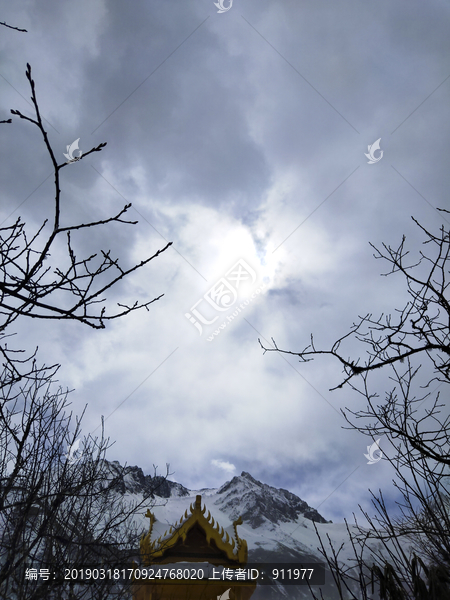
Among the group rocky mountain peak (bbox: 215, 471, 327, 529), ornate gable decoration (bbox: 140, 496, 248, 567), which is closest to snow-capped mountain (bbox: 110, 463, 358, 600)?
rocky mountain peak (bbox: 215, 471, 327, 529)

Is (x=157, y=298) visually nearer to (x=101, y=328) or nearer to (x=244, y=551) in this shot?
(x=101, y=328)

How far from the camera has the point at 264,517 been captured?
339 feet

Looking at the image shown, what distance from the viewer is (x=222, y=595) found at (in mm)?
8594

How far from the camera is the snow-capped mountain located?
269 feet

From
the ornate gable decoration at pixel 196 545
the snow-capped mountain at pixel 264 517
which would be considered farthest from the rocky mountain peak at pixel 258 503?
the ornate gable decoration at pixel 196 545

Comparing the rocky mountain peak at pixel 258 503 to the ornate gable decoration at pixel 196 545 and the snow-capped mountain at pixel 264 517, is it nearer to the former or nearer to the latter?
the snow-capped mountain at pixel 264 517

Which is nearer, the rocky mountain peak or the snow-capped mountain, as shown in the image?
the snow-capped mountain

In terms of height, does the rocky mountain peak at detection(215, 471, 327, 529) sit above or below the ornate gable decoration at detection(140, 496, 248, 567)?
above

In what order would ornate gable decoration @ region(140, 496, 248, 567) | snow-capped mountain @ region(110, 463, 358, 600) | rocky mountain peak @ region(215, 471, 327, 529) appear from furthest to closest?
1. rocky mountain peak @ region(215, 471, 327, 529)
2. snow-capped mountain @ region(110, 463, 358, 600)
3. ornate gable decoration @ region(140, 496, 248, 567)

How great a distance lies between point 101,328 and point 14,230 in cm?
100

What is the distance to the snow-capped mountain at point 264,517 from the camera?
82125mm

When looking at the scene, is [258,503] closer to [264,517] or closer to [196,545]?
[264,517]


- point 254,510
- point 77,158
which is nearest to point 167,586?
point 77,158

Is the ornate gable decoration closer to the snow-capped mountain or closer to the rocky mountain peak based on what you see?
the snow-capped mountain
